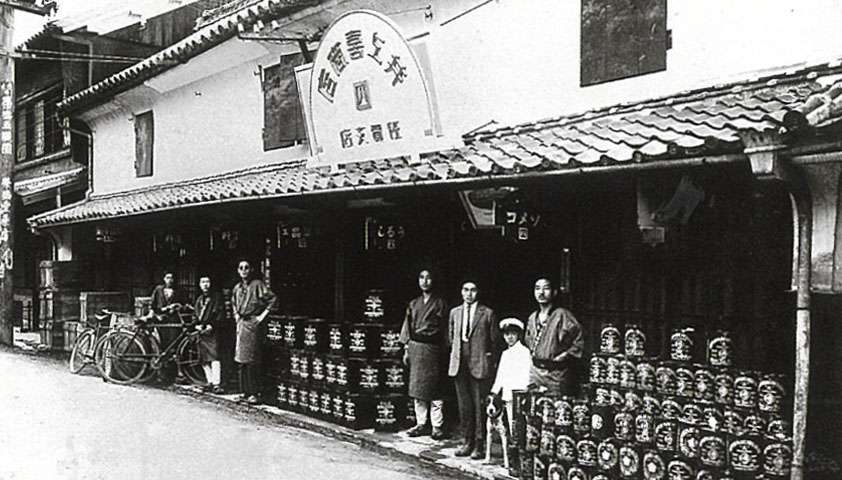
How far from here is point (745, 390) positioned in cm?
757

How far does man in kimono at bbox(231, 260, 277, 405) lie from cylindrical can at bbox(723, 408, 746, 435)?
27.8 ft

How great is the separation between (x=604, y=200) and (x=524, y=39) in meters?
2.54

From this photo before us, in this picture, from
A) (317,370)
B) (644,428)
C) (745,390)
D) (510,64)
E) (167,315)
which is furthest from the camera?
(167,315)

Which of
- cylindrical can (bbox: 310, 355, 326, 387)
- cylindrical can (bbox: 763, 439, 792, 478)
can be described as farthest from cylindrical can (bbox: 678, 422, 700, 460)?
cylindrical can (bbox: 310, 355, 326, 387)

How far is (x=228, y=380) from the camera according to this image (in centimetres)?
1638

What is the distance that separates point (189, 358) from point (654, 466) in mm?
10593

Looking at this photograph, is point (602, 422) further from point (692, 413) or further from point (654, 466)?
point (692, 413)

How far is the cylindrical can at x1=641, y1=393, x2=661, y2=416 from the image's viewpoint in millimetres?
8156

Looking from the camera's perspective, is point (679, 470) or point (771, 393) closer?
point (771, 393)

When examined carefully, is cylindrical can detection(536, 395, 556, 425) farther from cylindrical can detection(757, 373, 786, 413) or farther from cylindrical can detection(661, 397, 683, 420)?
cylindrical can detection(757, 373, 786, 413)

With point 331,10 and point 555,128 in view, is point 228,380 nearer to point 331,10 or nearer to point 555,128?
point 331,10

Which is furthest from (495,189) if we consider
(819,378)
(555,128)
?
(819,378)

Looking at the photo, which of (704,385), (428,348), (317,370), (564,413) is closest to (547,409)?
(564,413)

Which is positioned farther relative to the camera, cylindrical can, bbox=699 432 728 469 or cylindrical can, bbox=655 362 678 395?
cylindrical can, bbox=655 362 678 395
